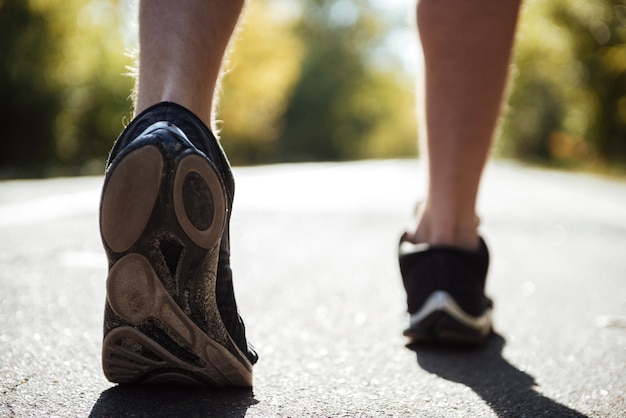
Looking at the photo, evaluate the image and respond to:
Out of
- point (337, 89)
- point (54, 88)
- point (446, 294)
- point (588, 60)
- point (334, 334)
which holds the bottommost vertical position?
point (337, 89)

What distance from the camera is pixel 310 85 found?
34375mm

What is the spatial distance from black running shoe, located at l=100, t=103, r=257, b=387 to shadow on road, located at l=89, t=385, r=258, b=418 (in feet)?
0.06

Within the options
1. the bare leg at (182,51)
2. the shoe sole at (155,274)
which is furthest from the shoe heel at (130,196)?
the bare leg at (182,51)

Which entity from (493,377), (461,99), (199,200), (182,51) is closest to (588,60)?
(461,99)

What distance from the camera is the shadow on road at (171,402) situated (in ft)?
3.07

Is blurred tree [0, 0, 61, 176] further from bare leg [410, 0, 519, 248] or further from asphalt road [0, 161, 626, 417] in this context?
bare leg [410, 0, 519, 248]

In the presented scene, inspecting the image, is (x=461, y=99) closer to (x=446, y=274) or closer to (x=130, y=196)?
(x=446, y=274)

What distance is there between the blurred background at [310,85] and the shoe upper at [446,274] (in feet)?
1.33

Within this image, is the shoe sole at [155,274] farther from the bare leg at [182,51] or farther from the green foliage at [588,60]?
the green foliage at [588,60]

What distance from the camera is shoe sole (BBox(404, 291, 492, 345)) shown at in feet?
4.63

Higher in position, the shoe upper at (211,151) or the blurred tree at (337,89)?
the shoe upper at (211,151)

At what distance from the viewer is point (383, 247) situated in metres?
3.23

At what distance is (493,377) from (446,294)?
0.24 metres

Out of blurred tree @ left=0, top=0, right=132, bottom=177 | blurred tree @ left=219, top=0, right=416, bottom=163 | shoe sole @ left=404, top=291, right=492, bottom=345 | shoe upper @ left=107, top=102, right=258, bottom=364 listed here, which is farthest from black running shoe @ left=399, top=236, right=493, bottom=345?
blurred tree @ left=219, top=0, right=416, bottom=163
